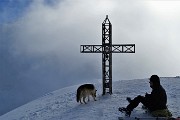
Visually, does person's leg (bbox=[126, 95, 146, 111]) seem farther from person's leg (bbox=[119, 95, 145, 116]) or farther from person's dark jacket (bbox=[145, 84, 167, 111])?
person's dark jacket (bbox=[145, 84, 167, 111])

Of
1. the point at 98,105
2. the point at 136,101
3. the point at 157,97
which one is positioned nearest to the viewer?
the point at 157,97

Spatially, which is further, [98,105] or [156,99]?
[98,105]

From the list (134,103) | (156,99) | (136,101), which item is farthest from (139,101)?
(156,99)

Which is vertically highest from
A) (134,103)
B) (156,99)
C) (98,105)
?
(156,99)

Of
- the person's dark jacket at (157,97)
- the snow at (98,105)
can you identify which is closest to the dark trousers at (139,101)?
the person's dark jacket at (157,97)

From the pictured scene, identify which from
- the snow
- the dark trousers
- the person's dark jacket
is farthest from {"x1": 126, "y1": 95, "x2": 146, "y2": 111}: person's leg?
the snow

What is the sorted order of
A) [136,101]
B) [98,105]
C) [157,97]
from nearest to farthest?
1. [157,97]
2. [136,101]
3. [98,105]

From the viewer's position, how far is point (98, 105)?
24.6 m

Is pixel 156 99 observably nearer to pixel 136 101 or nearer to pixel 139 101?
pixel 139 101

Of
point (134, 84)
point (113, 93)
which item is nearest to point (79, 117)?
point (113, 93)

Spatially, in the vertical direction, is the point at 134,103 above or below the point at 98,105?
above

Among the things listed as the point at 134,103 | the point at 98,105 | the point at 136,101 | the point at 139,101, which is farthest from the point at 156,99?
the point at 98,105

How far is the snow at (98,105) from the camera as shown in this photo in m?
22.4

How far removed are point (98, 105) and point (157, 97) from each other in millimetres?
5848
